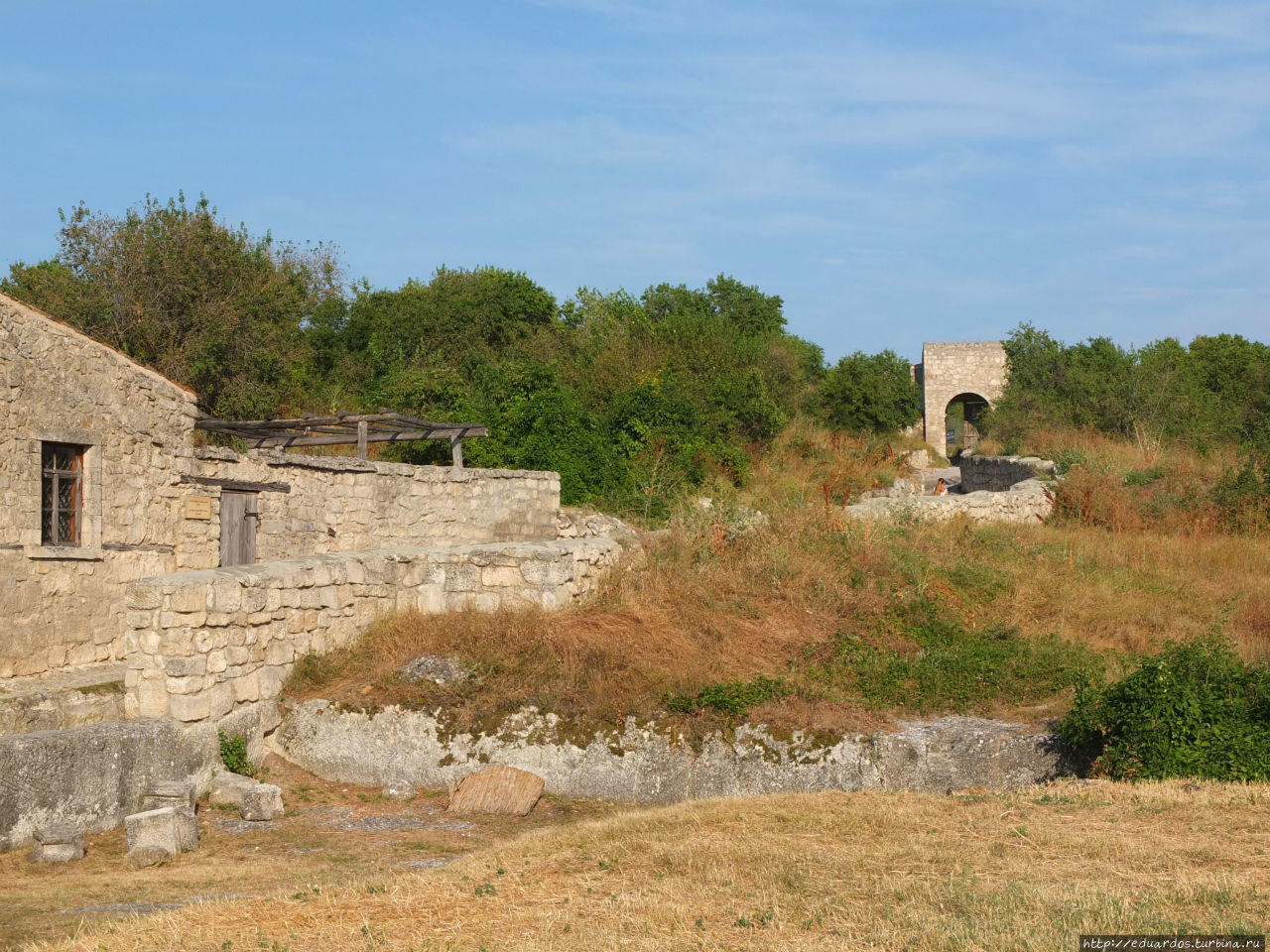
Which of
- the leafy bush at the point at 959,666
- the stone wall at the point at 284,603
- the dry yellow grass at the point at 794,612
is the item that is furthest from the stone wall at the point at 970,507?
the stone wall at the point at 284,603

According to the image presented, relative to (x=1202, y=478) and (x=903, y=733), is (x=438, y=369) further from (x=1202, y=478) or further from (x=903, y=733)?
(x=903, y=733)

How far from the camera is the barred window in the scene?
1223 centimetres

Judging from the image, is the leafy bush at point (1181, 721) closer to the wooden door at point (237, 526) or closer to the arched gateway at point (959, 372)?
the wooden door at point (237, 526)

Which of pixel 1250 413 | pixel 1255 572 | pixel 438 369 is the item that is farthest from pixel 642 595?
pixel 1250 413

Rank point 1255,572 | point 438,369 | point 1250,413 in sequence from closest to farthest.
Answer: point 1255,572 < point 438,369 < point 1250,413

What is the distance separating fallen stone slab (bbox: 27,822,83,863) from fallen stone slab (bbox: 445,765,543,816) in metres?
2.46

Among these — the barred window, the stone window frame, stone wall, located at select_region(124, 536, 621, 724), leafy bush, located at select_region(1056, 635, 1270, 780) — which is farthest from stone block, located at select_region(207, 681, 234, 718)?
leafy bush, located at select_region(1056, 635, 1270, 780)

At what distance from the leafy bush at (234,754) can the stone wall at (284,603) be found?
0.20 m

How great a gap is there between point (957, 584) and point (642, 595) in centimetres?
359

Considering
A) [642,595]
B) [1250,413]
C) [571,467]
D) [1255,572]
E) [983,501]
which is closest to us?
[642,595]

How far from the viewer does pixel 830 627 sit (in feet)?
36.4

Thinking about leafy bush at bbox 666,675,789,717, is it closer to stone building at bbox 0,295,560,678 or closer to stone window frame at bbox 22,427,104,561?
stone building at bbox 0,295,560,678

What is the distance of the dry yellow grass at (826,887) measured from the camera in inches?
191

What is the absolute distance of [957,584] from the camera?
495 inches
